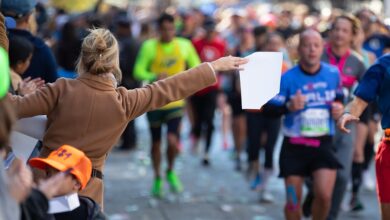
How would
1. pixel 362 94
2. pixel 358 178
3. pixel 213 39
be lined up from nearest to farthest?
pixel 362 94 → pixel 358 178 → pixel 213 39

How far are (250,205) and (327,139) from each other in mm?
2451

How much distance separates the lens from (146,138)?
54.1ft

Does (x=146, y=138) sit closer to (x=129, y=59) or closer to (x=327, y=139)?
(x=129, y=59)

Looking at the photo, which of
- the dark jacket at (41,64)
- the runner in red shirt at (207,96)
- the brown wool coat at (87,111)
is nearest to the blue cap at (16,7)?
the dark jacket at (41,64)

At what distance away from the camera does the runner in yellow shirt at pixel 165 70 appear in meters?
10.5

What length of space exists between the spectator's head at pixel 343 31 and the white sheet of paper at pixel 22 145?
164 inches

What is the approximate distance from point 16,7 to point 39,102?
2202 millimetres

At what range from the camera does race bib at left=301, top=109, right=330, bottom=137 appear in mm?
7699

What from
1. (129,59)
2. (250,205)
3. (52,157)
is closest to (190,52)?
(250,205)

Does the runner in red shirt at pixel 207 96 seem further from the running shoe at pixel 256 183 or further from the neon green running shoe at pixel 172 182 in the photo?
the neon green running shoe at pixel 172 182

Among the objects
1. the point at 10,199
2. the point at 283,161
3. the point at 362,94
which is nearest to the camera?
the point at 10,199

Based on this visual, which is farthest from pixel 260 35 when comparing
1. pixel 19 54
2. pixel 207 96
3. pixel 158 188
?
pixel 19 54

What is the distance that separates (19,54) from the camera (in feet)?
21.9

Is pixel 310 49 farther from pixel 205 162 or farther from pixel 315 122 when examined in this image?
pixel 205 162
